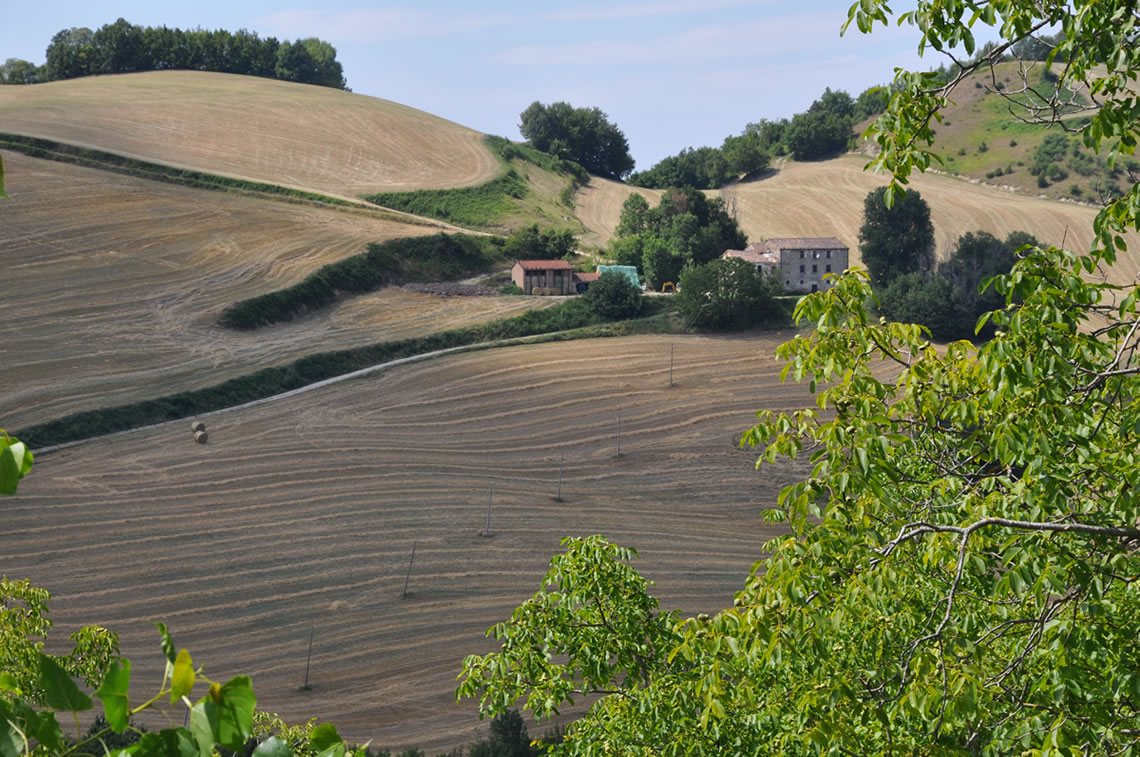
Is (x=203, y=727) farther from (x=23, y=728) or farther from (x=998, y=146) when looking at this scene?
(x=998, y=146)

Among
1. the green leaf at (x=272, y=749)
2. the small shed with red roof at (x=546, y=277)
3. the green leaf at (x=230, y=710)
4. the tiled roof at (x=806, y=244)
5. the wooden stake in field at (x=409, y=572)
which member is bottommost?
the wooden stake in field at (x=409, y=572)

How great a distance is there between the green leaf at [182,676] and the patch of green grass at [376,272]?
5677 cm

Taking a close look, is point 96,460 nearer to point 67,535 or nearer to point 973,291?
point 67,535

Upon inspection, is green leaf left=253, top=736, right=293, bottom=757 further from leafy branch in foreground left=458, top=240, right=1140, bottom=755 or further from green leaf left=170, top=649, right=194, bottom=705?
leafy branch in foreground left=458, top=240, right=1140, bottom=755

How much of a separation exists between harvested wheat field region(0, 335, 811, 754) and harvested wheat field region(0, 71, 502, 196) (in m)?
42.7

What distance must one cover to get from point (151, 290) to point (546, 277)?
83.2ft

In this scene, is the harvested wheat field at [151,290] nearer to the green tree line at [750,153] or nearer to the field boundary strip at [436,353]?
the field boundary strip at [436,353]

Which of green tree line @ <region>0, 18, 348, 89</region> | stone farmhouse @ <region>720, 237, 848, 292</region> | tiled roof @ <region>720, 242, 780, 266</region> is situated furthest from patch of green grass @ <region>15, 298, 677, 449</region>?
green tree line @ <region>0, 18, 348, 89</region>

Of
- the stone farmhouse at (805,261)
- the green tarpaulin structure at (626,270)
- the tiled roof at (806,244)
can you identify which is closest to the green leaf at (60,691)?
the green tarpaulin structure at (626,270)

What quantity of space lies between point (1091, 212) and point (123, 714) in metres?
104

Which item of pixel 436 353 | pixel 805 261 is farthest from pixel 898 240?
pixel 436 353

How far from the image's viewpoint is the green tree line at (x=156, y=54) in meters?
126

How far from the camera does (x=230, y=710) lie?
2932mm

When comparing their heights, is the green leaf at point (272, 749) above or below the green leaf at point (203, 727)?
below
